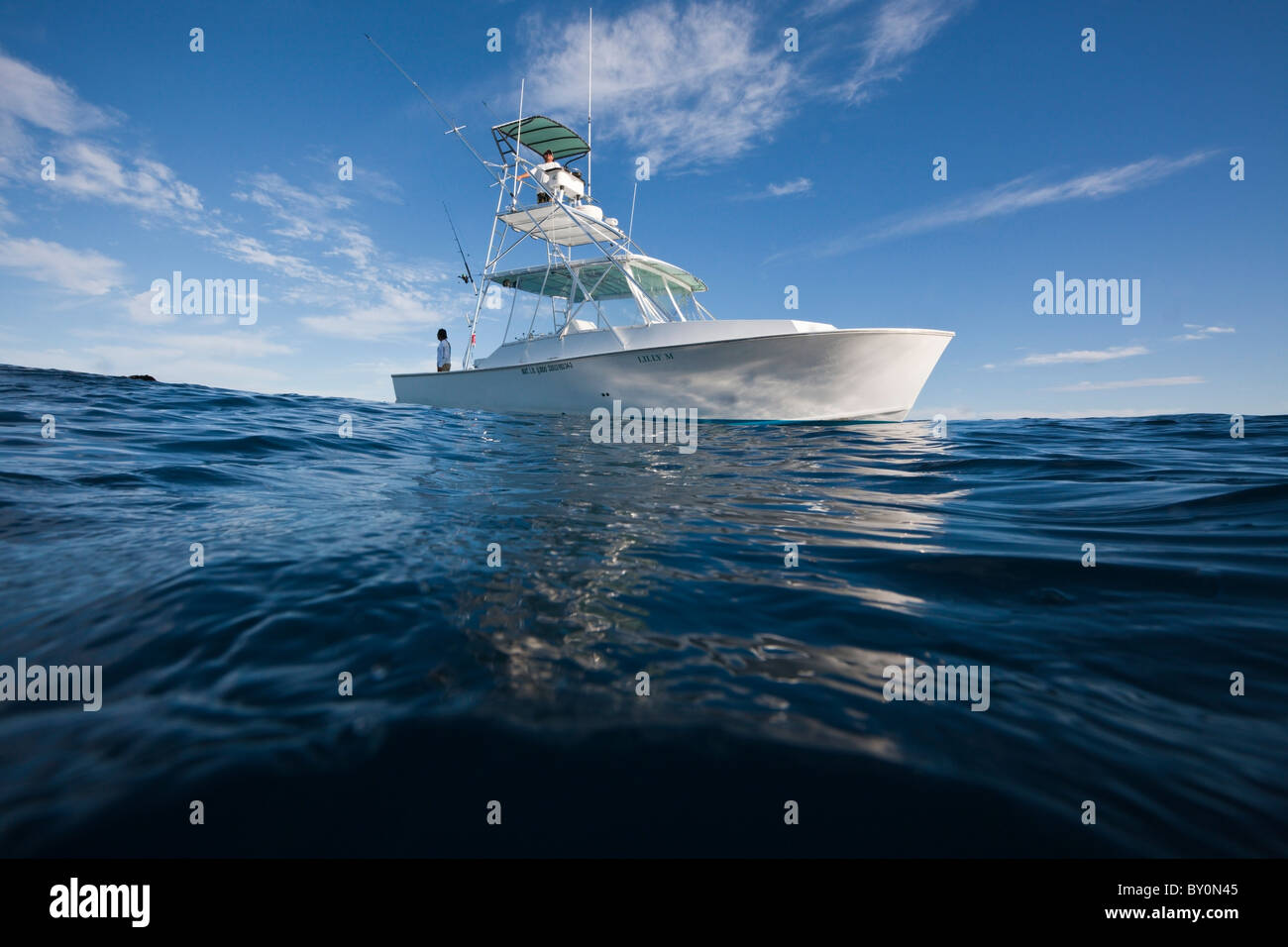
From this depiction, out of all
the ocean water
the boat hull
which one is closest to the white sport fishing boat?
the boat hull

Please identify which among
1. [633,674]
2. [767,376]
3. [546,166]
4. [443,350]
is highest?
[546,166]

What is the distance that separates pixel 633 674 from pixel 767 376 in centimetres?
894

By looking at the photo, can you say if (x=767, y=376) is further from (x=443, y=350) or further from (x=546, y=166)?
(x=443, y=350)

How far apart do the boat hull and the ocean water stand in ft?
19.6

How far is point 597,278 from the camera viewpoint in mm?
11984

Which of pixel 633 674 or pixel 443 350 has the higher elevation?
pixel 443 350

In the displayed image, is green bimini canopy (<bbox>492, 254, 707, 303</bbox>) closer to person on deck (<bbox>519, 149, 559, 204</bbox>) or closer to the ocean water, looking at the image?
person on deck (<bbox>519, 149, 559, 204</bbox>)

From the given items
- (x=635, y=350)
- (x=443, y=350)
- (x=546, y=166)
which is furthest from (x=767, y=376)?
(x=443, y=350)

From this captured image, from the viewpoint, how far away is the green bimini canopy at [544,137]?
41.4ft

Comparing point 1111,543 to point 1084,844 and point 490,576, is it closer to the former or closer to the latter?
point 1084,844

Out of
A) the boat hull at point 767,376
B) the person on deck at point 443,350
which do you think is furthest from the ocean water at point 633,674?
the person on deck at point 443,350

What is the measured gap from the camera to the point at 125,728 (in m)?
1.41

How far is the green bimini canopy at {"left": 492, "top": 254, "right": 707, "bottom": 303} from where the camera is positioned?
11.6m
